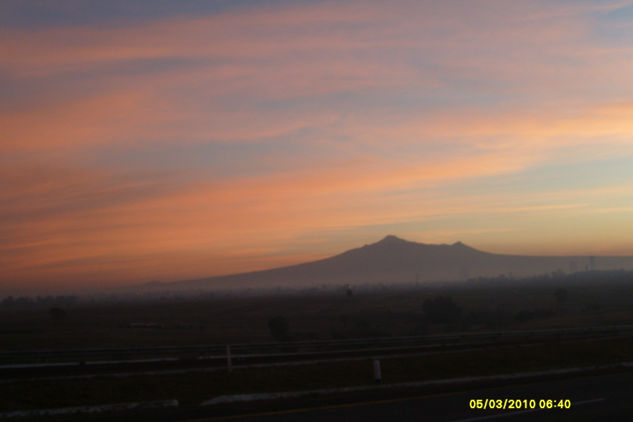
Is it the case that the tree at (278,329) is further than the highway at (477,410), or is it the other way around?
the tree at (278,329)

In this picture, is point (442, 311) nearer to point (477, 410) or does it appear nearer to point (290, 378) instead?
point (290, 378)

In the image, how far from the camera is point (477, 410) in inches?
567

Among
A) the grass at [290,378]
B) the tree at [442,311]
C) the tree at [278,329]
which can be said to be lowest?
the tree at [442,311]

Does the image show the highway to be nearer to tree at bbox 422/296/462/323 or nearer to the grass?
the grass

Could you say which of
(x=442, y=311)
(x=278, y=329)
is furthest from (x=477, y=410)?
(x=442, y=311)

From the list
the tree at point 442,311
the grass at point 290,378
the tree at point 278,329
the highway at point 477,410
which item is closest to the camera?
the highway at point 477,410

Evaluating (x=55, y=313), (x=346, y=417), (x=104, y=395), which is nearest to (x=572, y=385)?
(x=346, y=417)

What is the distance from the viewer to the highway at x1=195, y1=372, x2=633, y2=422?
1350cm

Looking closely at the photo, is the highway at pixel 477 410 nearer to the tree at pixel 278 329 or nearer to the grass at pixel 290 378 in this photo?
the grass at pixel 290 378

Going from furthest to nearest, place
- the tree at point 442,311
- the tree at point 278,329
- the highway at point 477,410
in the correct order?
the tree at point 442,311 → the tree at point 278,329 → the highway at point 477,410

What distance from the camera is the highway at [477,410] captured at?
13.5 m

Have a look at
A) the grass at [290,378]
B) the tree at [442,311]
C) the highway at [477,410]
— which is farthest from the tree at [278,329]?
the highway at [477,410]

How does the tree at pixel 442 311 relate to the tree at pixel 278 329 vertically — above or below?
below

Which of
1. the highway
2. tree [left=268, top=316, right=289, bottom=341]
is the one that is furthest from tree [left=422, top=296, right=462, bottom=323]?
the highway
